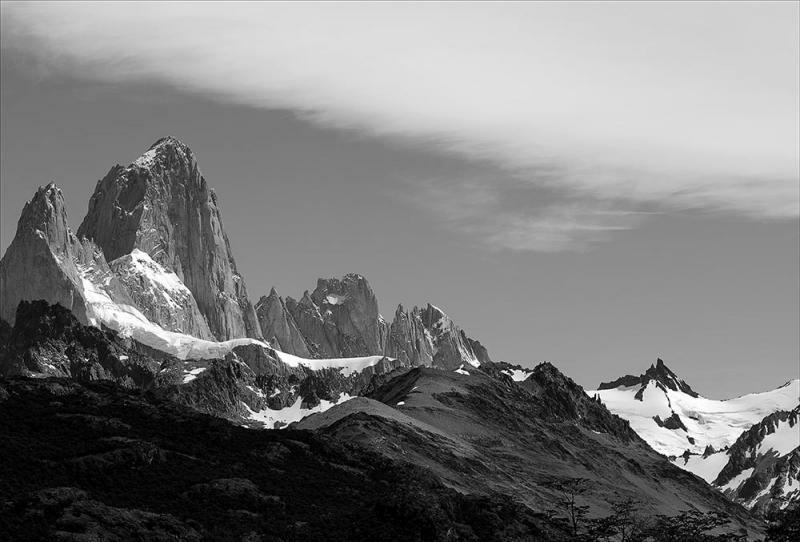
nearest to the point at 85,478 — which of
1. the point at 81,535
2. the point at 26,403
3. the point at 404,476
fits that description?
the point at 81,535

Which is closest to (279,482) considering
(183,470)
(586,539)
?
(183,470)

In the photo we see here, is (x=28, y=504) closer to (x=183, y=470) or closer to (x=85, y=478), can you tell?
(x=85, y=478)

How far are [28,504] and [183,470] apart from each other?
36.5 m

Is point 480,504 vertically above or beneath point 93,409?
beneath

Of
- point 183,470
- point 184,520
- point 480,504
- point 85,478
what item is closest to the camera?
point 184,520

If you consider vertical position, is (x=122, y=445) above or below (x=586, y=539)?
above

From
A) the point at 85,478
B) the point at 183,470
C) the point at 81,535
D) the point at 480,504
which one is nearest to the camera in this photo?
the point at 81,535

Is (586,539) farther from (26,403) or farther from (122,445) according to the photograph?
(26,403)

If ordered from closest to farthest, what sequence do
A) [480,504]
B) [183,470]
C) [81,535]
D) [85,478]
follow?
[81,535], [85,478], [183,470], [480,504]

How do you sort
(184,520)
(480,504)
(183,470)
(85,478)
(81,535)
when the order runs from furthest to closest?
(480,504) → (183,470) → (85,478) → (184,520) → (81,535)

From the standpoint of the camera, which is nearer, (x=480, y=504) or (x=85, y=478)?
(x=85, y=478)

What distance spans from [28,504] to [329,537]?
104 ft

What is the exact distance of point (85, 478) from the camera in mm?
154125

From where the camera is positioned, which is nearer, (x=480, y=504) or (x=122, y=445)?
(x=122, y=445)
